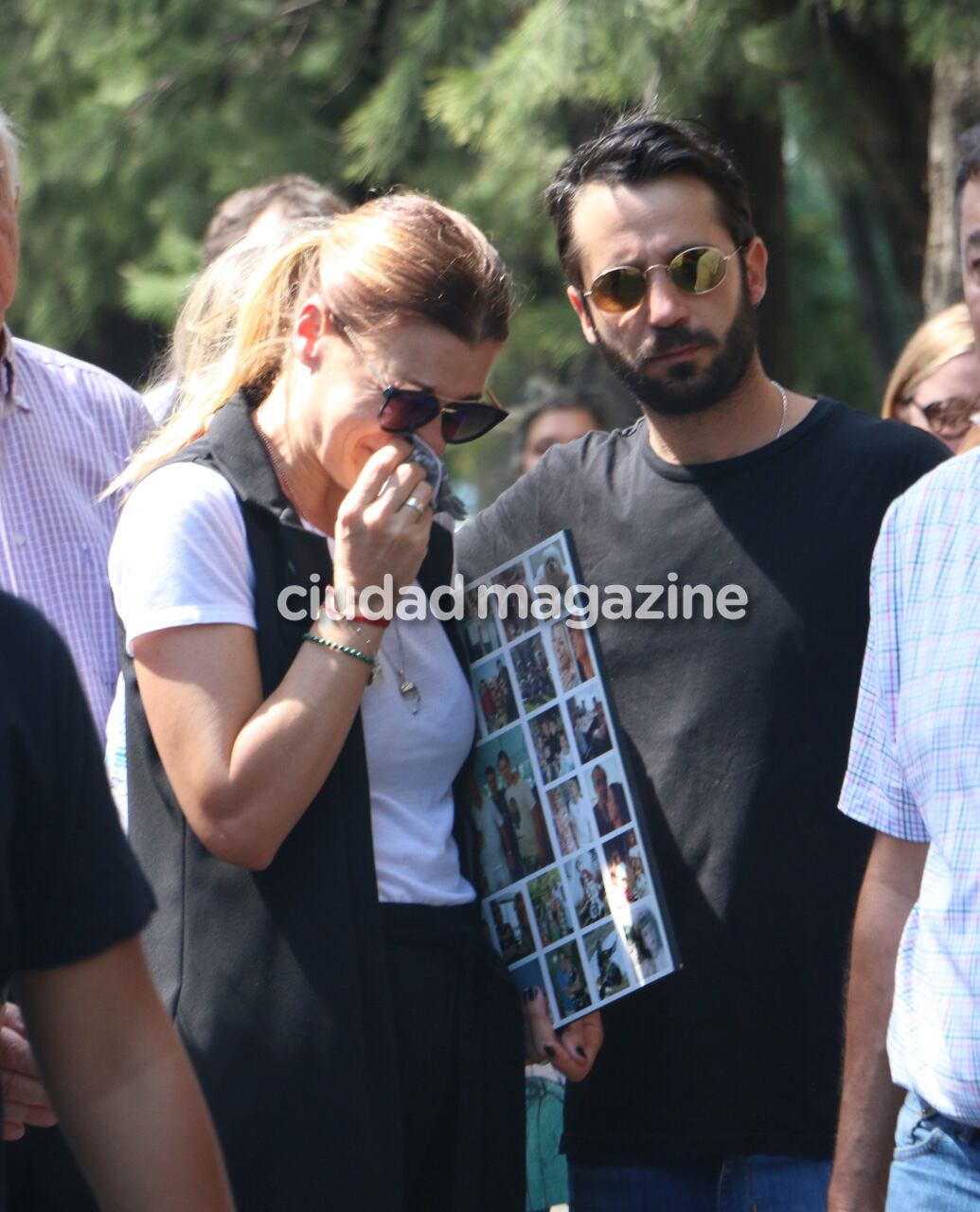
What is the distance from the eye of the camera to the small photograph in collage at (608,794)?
2.51 metres

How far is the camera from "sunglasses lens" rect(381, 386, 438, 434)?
2434mm

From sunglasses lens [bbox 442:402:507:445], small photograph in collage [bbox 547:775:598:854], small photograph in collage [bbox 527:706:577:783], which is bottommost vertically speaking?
small photograph in collage [bbox 547:775:598:854]

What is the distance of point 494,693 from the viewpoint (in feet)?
8.59

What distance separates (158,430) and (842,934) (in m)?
1.33

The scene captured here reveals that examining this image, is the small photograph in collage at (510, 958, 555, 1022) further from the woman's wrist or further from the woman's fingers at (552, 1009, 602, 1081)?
the woman's wrist

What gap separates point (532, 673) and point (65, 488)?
98 centimetres

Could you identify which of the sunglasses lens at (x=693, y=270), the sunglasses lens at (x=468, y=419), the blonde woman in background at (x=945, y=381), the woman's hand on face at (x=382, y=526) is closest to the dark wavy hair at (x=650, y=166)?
the sunglasses lens at (x=693, y=270)

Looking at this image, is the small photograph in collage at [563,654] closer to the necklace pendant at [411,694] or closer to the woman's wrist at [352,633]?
the necklace pendant at [411,694]

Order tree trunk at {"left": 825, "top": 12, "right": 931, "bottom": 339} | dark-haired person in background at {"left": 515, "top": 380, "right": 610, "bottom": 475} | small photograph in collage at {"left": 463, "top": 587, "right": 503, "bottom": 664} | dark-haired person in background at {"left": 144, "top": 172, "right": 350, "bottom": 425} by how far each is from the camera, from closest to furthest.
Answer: small photograph in collage at {"left": 463, "top": 587, "right": 503, "bottom": 664}
dark-haired person in background at {"left": 144, "top": 172, "right": 350, "bottom": 425}
tree trunk at {"left": 825, "top": 12, "right": 931, "bottom": 339}
dark-haired person in background at {"left": 515, "top": 380, "right": 610, "bottom": 475}

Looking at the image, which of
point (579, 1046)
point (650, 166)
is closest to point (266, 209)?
point (650, 166)

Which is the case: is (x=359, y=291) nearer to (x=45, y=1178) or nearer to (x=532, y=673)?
(x=532, y=673)

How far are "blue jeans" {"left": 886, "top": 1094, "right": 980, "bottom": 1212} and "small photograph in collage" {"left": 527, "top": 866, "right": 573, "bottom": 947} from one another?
57 cm

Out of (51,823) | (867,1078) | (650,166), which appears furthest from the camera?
(650,166)

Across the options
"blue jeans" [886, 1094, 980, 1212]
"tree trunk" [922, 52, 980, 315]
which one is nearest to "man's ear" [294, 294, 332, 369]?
"blue jeans" [886, 1094, 980, 1212]
